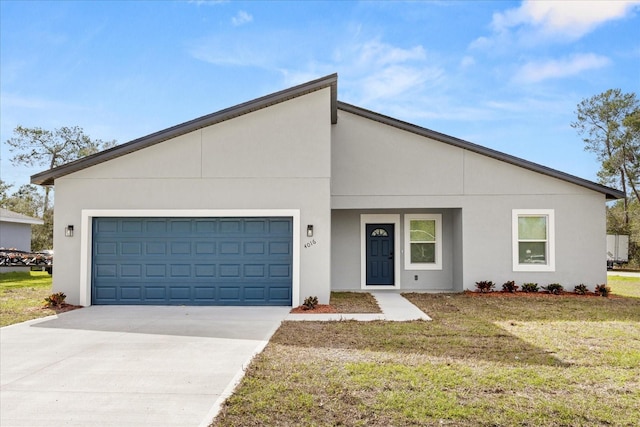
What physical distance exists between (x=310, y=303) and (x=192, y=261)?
10.1 feet

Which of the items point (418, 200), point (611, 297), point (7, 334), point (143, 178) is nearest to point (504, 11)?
point (418, 200)

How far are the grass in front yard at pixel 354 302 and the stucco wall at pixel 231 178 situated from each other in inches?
28.3

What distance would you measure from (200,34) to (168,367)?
42.5 feet

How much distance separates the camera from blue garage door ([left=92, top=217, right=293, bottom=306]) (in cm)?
1171

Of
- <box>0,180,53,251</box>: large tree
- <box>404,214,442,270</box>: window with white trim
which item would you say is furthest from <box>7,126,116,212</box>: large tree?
<box>404,214,442,270</box>: window with white trim

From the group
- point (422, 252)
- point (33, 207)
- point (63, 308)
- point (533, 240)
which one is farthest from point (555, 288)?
point (33, 207)

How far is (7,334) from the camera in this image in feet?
27.3

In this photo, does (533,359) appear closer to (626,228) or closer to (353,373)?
(353,373)

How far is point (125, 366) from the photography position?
6184mm

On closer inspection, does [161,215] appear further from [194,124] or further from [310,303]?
[310,303]

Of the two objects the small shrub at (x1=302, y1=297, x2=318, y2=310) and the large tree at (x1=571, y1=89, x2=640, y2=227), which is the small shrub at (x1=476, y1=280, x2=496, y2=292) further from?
the large tree at (x1=571, y1=89, x2=640, y2=227)

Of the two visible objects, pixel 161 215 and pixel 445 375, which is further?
pixel 161 215

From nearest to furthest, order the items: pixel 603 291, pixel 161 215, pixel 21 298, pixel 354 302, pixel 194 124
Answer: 1. pixel 194 124
2. pixel 161 215
3. pixel 354 302
4. pixel 21 298
5. pixel 603 291

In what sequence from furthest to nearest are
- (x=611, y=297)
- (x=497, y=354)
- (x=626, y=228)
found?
(x=626, y=228)
(x=611, y=297)
(x=497, y=354)
